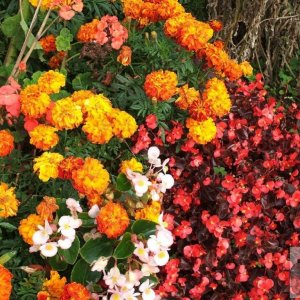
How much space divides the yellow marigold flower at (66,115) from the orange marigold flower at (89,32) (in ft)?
1.51

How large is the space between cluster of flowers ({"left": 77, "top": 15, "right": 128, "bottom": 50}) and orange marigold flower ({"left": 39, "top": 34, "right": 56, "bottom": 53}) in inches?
10.4

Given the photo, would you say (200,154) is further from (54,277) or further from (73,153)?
(54,277)

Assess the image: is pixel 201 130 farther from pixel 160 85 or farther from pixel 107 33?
pixel 107 33

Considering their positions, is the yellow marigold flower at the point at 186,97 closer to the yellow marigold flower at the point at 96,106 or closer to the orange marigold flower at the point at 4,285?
the yellow marigold flower at the point at 96,106

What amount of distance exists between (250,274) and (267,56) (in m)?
1.80

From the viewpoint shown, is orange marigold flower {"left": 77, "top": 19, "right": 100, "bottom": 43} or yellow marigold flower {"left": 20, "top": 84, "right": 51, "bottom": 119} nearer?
yellow marigold flower {"left": 20, "top": 84, "right": 51, "bottom": 119}

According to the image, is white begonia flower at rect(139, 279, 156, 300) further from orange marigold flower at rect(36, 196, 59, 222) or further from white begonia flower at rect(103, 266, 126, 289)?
orange marigold flower at rect(36, 196, 59, 222)

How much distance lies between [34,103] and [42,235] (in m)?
0.53

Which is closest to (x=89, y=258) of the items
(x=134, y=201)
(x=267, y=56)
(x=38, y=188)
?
(x=134, y=201)

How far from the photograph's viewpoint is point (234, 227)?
261 cm

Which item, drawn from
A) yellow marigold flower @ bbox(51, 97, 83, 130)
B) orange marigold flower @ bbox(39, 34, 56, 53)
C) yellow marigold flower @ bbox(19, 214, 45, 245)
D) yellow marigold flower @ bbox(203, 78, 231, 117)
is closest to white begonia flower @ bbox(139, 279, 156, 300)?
yellow marigold flower @ bbox(19, 214, 45, 245)

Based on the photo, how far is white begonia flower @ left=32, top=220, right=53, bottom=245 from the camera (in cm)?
207

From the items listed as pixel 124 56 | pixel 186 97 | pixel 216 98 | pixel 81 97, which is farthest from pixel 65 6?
pixel 216 98

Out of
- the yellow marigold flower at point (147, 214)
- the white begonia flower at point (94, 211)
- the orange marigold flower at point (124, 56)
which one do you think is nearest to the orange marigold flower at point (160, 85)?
the orange marigold flower at point (124, 56)
